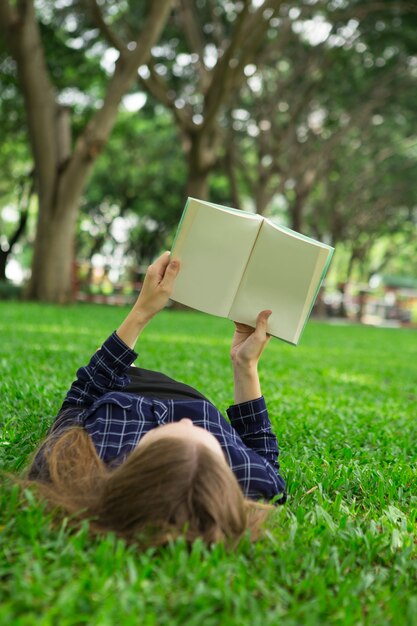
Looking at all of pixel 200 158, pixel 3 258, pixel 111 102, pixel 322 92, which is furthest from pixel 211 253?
pixel 3 258

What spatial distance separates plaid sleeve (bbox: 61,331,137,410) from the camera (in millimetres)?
2850

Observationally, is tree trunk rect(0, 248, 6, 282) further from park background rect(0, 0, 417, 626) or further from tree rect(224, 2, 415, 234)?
tree rect(224, 2, 415, 234)

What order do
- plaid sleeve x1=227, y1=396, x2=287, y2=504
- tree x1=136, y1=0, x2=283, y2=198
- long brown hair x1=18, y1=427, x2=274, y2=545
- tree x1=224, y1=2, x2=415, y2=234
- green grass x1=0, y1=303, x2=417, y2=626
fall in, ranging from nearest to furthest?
green grass x1=0, y1=303, x2=417, y2=626
long brown hair x1=18, y1=427, x2=274, y2=545
plaid sleeve x1=227, y1=396, x2=287, y2=504
tree x1=136, y1=0, x2=283, y2=198
tree x1=224, y1=2, x2=415, y2=234

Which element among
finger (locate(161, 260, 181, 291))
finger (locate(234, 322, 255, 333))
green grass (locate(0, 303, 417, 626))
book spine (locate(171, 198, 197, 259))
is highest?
book spine (locate(171, 198, 197, 259))

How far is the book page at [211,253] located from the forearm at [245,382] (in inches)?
10.3

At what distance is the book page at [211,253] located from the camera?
2752 mm

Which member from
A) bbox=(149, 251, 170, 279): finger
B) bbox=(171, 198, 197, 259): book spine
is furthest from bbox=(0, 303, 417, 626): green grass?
bbox=(171, 198, 197, 259): book spine

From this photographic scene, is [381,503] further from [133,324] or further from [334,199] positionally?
[334,199]

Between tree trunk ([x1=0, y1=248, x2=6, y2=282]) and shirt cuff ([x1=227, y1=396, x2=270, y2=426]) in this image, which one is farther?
tree trunk ([x1=0, y1=248, x2=6, y2=282])

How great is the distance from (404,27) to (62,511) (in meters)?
16.1

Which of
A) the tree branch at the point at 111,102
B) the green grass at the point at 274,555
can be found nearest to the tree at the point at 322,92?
the tree branch at the point at 111,102

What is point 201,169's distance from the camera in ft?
59.0

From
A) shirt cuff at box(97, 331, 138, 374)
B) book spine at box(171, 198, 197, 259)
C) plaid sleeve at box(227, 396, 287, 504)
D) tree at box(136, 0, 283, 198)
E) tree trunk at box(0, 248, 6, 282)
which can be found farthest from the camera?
tree trunk at box(0, 248, 6, 282)

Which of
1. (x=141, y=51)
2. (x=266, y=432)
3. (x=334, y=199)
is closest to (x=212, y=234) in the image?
(x=266, y=432)
